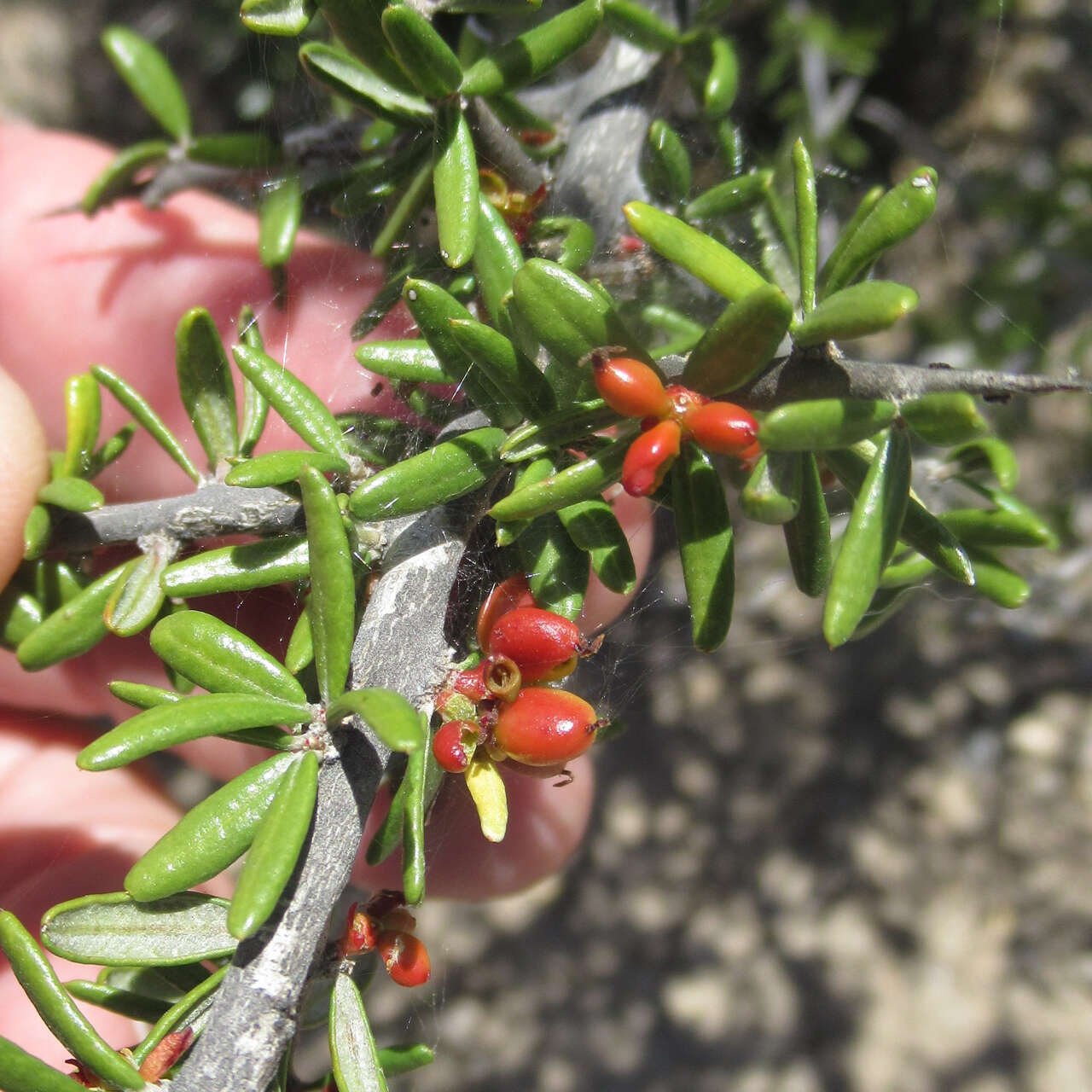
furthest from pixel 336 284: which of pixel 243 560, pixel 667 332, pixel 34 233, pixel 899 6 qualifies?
pixel 899 6

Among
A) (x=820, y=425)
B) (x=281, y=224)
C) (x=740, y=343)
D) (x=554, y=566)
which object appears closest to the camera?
(x=820, y=425)

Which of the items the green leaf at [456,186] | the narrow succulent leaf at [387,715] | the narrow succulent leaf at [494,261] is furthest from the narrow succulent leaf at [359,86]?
the narrow succulent leaf at [387,715]

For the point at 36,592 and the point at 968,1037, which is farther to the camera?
the point at 968,1037

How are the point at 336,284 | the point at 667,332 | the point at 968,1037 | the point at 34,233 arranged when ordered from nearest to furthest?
the point at 667,332 → the point at 336,284 → the point at 34,233 → the point at 968,1037

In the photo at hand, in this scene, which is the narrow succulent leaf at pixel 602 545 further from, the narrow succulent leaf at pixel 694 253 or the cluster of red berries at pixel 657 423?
the narrow succulent leaf at pixel 694 253

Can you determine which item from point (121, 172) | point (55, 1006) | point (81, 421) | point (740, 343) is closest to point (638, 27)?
point (740, 343)

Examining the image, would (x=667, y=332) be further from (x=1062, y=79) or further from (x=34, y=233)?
(x=1062, y=79)

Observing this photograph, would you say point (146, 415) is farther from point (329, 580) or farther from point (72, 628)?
point (329, 580)
